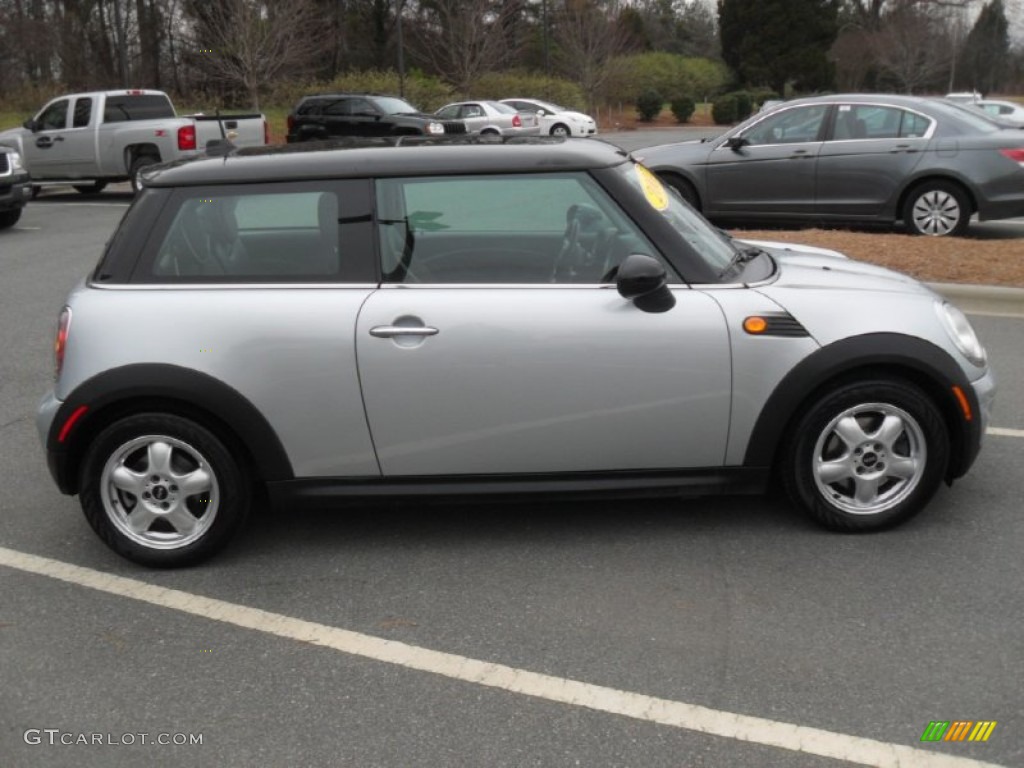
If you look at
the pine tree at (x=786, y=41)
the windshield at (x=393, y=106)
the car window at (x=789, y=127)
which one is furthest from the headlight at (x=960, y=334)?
the pine tree at (x=786, y=41)

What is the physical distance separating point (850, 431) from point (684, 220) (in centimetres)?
109

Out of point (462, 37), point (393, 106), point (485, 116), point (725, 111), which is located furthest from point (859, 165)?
point (725, 111)

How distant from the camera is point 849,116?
11.1 meters

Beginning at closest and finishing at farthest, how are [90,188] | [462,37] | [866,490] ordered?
[866,490] → [90,188] → [462,37]

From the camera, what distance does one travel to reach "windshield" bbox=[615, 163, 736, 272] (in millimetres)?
4156

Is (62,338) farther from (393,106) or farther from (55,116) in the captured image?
(393,106)

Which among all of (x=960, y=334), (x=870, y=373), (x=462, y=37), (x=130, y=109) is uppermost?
(x=462, y=37)

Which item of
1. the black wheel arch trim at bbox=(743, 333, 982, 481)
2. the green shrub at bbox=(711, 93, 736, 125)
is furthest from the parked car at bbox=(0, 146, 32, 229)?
the green shrub at bbox=(711, 93, 736, 125)

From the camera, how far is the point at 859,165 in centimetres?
1094

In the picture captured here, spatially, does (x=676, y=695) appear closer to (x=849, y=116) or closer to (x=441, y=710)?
(x=441, y=710)

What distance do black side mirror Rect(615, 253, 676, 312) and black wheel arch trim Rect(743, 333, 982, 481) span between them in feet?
1.79

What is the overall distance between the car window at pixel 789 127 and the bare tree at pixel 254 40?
26.0 metres

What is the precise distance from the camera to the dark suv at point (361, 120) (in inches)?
904

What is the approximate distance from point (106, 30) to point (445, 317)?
159 ft
